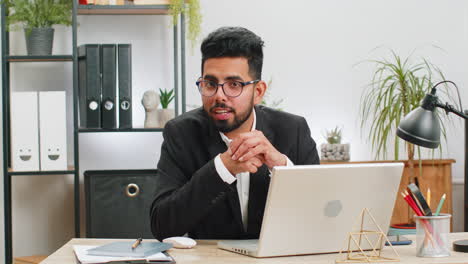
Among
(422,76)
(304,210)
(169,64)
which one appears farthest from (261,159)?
(422,76)

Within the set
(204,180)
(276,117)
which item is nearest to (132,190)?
(276,117)

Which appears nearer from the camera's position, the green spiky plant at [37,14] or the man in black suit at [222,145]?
the man in black suit at [222,145]

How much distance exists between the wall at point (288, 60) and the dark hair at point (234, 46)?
1605 millimetres

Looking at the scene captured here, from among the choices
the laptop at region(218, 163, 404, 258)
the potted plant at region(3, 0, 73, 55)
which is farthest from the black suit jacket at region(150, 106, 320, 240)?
the potted plant at region(3, 0, 73, 55)

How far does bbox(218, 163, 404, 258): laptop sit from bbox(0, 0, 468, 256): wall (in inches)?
84.8

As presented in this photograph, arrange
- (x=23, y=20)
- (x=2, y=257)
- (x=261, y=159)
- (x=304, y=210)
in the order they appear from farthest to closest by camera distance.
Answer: (x=2, y=257) → (x=23, y=20) → (x=261, y=159) → (x=304, y=210)

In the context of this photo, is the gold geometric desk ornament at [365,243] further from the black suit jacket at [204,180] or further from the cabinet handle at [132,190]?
the cabinet handle at [132,190]

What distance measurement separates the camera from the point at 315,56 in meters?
3.93

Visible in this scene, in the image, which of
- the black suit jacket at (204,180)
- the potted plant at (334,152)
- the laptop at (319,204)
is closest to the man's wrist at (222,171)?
the black suit jacket at (204,180)

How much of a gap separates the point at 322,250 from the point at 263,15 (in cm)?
234

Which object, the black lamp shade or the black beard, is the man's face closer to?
the black beard

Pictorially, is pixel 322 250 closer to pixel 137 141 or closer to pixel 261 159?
pixel 261 159

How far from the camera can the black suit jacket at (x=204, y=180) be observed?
199cm

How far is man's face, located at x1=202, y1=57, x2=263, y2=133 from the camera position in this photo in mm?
2125
